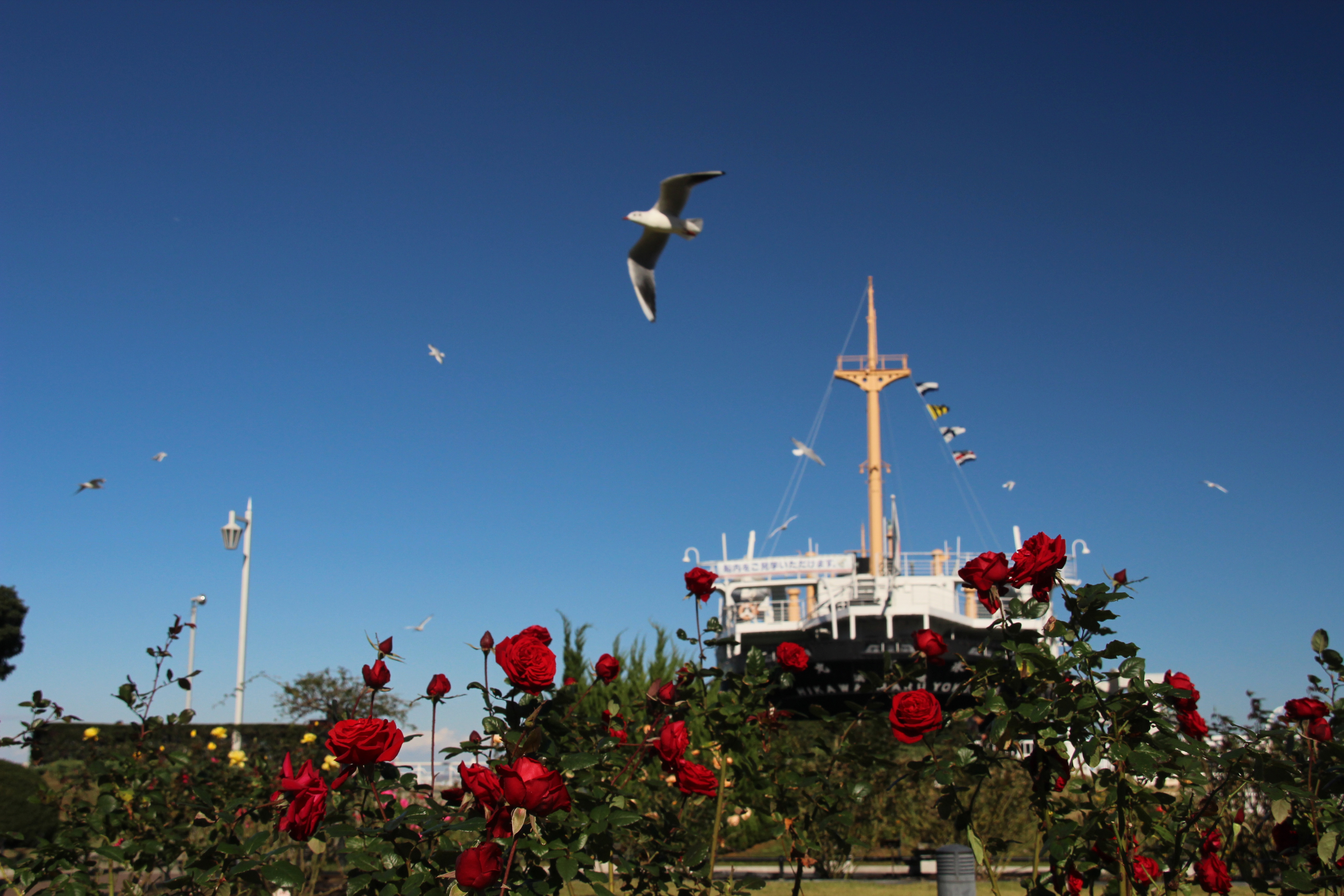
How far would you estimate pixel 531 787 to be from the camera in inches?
62.2

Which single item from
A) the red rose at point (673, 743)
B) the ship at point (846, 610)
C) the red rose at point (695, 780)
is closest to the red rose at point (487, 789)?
the red rose at point (673, 743)

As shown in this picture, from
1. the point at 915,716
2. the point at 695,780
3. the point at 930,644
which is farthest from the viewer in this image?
the point at 930,644

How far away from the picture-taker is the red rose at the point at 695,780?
261 cm

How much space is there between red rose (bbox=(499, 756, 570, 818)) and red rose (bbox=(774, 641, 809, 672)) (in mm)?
1637

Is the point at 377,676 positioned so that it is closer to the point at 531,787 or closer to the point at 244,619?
the point at 531,787

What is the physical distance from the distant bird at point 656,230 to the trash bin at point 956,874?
193 inches

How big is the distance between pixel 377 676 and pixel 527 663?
1.78 feet

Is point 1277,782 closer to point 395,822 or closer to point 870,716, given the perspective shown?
point 870,716

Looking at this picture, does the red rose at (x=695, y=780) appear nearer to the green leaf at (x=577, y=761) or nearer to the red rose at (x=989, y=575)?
the green leaf at (x=577, y=761)

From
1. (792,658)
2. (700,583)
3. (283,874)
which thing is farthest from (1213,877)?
(283,874)

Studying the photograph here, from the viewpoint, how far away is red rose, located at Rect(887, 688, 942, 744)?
2.27m

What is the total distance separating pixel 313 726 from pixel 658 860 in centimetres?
583

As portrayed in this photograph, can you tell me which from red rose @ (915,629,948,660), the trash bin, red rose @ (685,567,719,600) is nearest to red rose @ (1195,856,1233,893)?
red rose @ (915,629,948,660)

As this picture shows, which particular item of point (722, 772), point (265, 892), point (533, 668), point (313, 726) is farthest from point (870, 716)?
point (313, 726)
